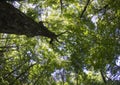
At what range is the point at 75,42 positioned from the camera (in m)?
15.2

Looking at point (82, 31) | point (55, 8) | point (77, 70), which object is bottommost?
point (77, 70)

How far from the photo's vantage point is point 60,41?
16.5m

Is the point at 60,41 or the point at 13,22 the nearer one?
the point at 13,22

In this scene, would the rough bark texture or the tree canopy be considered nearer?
the rough bark texture

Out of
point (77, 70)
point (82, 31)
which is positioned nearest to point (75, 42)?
point (82, 31)

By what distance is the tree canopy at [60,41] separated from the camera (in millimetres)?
10273

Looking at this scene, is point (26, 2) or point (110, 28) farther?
point (26, 2)

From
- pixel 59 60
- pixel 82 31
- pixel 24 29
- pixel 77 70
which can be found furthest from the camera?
pixel 59 60

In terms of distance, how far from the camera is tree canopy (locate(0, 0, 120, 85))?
1027 centimetres

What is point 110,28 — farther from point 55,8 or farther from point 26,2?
point 26,2

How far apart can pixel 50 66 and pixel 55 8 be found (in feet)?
13.3

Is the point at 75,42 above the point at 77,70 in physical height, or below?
above

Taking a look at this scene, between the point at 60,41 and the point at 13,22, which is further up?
the point at 13,22

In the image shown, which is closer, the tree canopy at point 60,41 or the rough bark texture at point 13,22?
the rough bark texture at point 13,22
